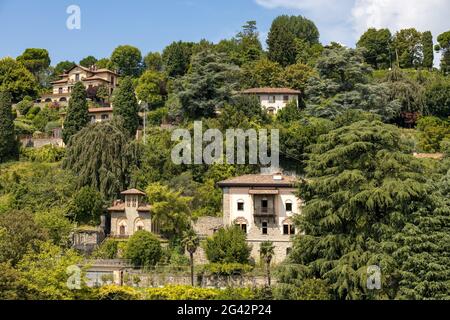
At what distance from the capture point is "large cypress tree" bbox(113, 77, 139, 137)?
175 feet

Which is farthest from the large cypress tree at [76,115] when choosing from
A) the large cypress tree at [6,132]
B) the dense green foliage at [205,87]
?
the dense green foliage at [205,87]

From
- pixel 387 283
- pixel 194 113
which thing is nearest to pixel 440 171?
pixel 387 283

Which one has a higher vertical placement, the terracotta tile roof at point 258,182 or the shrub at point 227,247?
the terracotta tile roof at point 258,182

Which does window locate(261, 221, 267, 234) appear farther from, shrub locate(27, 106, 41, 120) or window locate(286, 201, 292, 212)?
shrub locate(27, 106, 41, 120)

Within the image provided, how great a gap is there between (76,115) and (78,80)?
21.8m

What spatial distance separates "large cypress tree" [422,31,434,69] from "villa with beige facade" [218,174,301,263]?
44.8 meters

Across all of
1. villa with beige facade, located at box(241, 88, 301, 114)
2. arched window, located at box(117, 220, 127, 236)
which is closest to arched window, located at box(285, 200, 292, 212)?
arched window, located at box(117, 220, 127, 236)

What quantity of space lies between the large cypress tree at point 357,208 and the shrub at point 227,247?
7156 millimetres

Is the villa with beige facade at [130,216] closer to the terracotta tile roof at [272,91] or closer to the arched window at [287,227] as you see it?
the arched window at [287,227]

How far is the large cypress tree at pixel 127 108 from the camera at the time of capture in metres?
53.4

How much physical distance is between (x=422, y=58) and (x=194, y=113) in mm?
38888

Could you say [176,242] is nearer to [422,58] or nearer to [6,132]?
[6,132]

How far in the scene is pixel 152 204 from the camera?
39250 mm

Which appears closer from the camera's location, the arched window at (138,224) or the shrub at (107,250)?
the shrub at (107,250)
